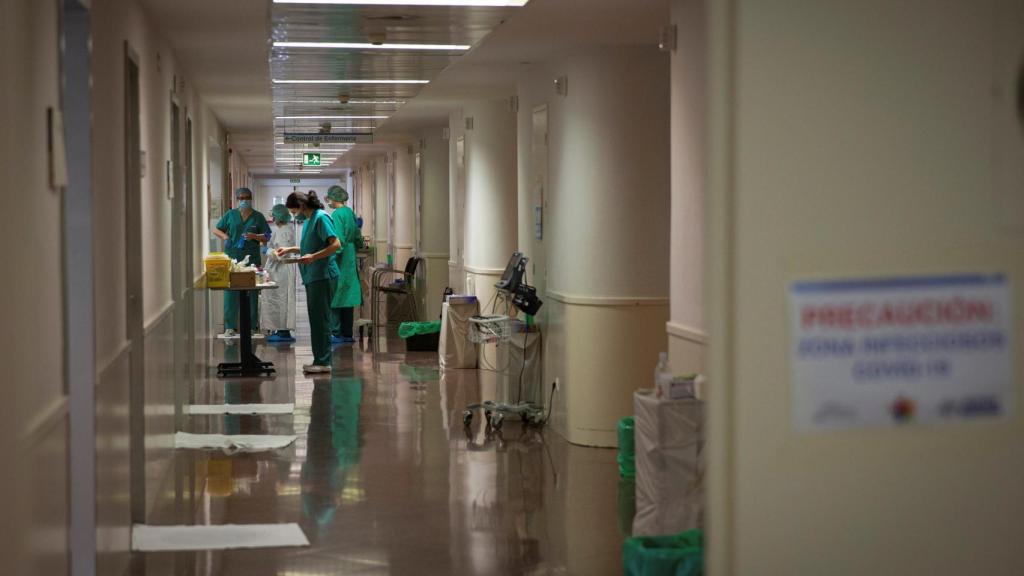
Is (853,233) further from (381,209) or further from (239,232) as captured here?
(381,209)

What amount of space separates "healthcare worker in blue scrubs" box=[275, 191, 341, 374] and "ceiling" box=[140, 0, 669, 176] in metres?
1.17

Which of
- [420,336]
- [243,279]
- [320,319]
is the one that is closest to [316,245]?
[320,319]

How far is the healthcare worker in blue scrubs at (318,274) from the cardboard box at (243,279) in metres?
0.77

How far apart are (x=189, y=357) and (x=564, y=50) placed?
11.1ft

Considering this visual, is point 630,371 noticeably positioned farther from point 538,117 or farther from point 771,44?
point 771,44

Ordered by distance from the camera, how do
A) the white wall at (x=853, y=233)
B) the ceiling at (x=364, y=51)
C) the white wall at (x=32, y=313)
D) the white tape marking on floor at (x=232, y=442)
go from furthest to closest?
1. the white tape marking on floor at (x=232, y=442)
2. the ceiling at (x=364, y=51)
3. the white wall at (x=32, y=313)
4. the white wall at (x=853, y=233)

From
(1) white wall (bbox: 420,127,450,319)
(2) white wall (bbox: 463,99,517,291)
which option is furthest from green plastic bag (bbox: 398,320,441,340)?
(1) white wall (bbox: 420,127,450,319)

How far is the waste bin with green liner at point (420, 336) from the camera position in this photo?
12.9 m

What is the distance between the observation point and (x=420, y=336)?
13.0 m

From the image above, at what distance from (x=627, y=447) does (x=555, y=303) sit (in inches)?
72.7

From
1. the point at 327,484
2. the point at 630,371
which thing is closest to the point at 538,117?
the point at 630,371

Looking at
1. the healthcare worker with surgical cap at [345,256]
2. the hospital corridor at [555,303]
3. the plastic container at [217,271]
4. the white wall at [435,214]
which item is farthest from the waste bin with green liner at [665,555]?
the white wall at [435,214]

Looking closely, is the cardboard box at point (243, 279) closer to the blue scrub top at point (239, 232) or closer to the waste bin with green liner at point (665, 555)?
the blue scrub top at point (239, 232)

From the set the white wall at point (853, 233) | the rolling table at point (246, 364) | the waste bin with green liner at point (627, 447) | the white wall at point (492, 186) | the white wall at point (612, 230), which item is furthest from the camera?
the white wall at point (492, 186)
